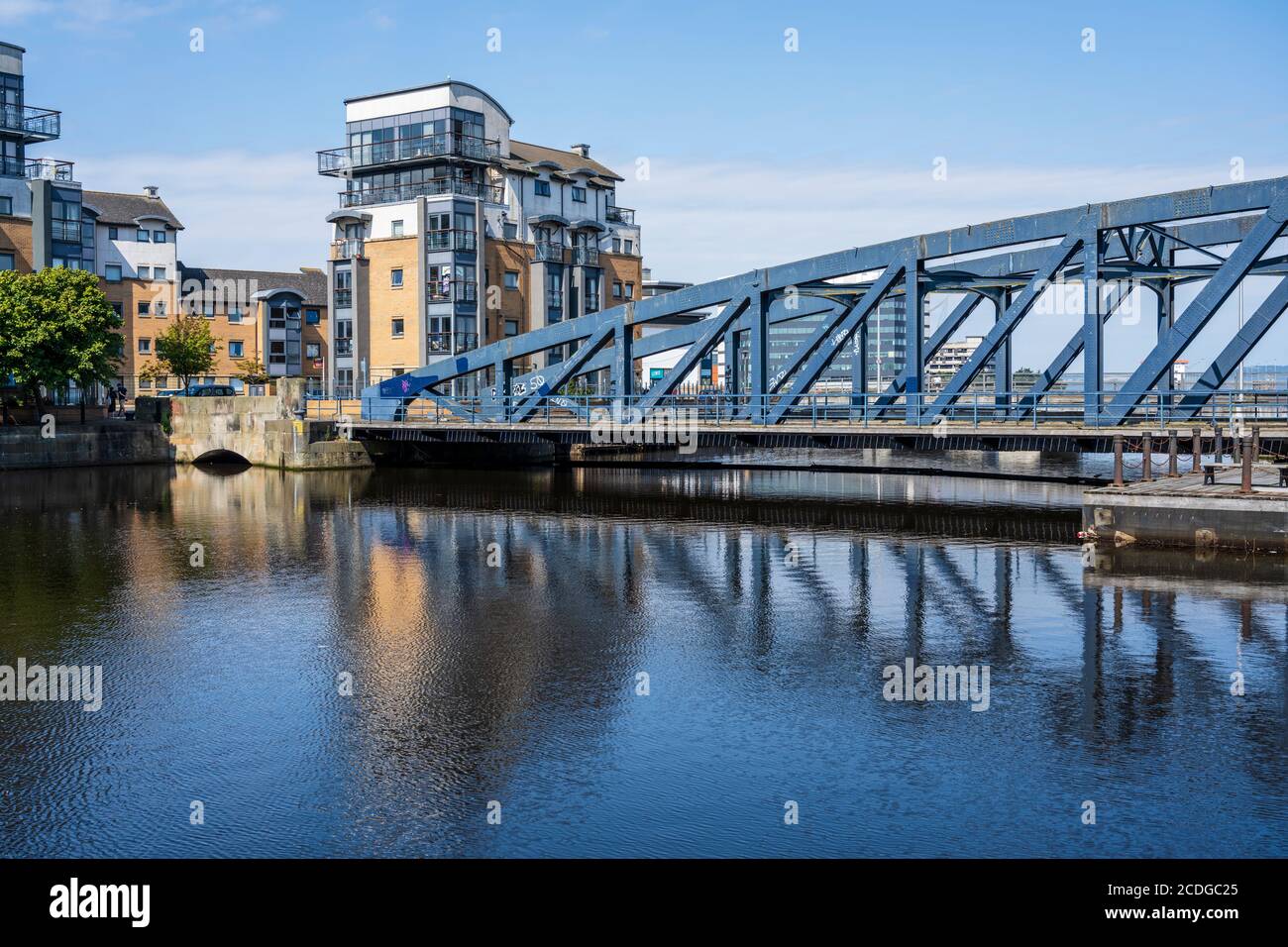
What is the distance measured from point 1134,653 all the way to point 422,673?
1025 centimetres

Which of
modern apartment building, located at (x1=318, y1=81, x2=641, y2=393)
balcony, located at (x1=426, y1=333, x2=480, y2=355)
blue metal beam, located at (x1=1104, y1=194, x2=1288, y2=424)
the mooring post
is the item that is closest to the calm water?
the mooring post

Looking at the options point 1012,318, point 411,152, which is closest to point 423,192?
point 411,152

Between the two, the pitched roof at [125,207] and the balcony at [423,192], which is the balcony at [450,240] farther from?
the pitched roof at [125,207]

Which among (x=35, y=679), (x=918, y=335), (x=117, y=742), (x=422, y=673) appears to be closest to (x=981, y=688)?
(x=422, y=673)

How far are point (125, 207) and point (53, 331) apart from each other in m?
35.5

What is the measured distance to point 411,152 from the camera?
224ft

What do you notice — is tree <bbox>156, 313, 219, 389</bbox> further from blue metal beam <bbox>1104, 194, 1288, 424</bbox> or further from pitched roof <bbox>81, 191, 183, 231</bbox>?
blue metal beam <bbox>1104, 194, 1288, 424</bbox>

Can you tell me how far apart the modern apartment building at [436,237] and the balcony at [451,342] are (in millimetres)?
75

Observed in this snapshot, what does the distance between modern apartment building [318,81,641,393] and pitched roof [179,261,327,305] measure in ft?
81.5

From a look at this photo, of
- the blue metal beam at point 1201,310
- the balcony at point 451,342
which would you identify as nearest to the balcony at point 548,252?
the balcony at point 451,342

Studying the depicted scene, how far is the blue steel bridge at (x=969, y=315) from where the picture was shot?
3359 centimetres
